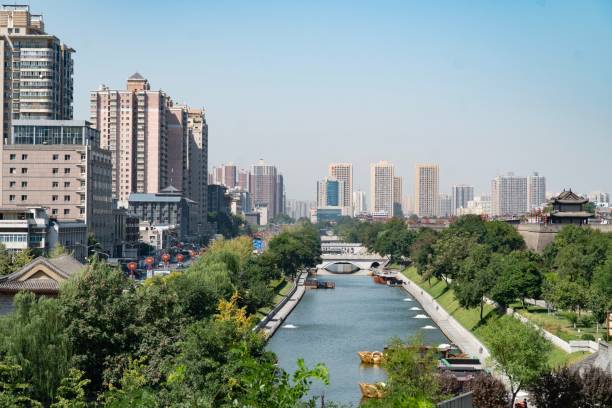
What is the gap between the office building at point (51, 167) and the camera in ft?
297

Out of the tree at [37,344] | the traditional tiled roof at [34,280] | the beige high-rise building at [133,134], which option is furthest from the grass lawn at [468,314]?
the beige high-rise building at [133,134]

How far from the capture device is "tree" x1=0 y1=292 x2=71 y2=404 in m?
30.2

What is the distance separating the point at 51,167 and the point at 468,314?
4018 centimetres

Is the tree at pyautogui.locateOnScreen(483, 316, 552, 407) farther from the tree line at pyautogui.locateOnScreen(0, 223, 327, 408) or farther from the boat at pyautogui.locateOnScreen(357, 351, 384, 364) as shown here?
the boat at pyautogui.locateOnScreen(357, 351, 384, 364)

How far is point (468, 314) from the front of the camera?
232 feet

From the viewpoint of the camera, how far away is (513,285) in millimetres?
62656

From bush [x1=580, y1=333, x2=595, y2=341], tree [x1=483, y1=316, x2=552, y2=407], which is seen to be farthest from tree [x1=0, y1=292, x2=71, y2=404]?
bush [x1=580, y1=333, x2=595, y2=341]

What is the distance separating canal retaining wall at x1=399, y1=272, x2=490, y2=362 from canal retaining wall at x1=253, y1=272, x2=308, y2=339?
11.1 meters

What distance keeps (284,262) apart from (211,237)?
71.7 meters

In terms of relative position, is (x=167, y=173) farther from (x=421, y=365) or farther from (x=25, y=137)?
(x=421, y=365)

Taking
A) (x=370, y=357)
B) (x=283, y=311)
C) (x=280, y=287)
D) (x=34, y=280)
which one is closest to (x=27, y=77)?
(x=280, y=287)

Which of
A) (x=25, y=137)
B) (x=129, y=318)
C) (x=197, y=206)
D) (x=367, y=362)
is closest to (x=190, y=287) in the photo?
(x=367, y=362)

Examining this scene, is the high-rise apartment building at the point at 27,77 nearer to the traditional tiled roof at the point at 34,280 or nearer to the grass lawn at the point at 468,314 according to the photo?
the grass lawn at the point at 468,314

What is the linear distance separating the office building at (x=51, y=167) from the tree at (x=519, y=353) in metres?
57.5
